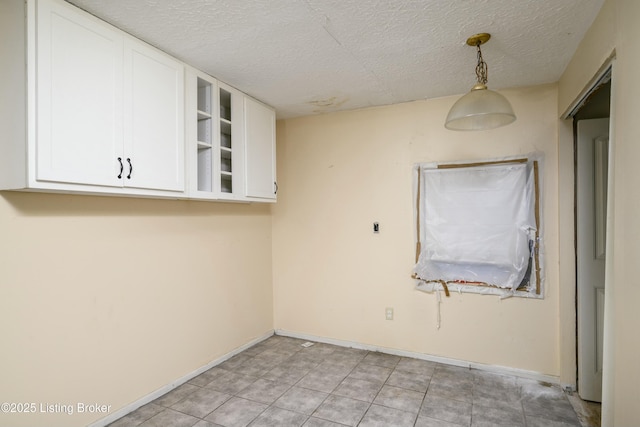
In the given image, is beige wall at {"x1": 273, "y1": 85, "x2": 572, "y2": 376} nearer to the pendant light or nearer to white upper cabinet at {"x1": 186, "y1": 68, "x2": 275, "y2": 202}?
white upper cabinet at {"x1": 186, "y1": 68, "x2": 275, "y2": 202}

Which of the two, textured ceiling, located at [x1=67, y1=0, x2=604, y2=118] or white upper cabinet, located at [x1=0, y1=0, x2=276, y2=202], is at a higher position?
textured ceiling, located at [x1=67, y1=0, x2=604, y2=118]

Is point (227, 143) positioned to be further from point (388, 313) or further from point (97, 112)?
point (388, 313)

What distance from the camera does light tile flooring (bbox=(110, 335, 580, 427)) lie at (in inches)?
88.9

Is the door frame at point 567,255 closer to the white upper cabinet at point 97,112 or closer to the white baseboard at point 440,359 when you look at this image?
the white baseboard at point 440,359

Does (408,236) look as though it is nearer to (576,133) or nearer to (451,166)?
(451,166)

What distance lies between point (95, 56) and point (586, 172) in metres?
3.34

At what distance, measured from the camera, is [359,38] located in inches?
83.9

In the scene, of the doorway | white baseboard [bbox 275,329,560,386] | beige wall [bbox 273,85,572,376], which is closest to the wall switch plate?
beige wall [bbox 273,85,572,376]

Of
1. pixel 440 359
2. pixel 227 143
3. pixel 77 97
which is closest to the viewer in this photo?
pixel 77 97

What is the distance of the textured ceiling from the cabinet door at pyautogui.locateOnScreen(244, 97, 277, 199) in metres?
0.26

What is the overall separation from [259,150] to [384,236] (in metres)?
1.46

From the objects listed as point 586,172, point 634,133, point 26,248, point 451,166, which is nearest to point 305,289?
point 451,166

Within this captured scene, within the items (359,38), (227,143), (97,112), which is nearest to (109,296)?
(97,112)

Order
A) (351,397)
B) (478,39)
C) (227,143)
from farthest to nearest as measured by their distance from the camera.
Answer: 1. (227,143)
2. (351,397)
3. (478,39)
